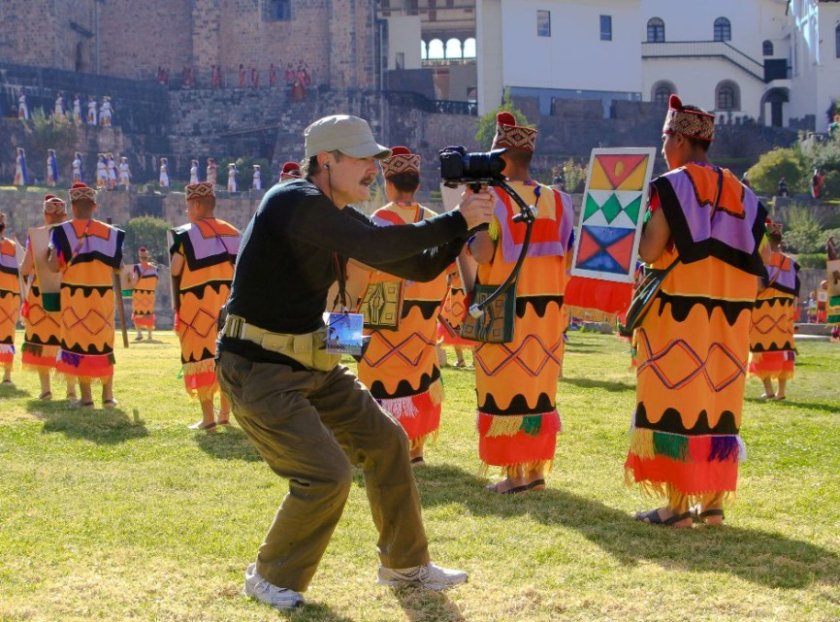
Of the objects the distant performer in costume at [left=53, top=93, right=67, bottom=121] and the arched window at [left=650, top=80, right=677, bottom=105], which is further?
the arched window at [left=650, top=80, right=677, bottom=105]

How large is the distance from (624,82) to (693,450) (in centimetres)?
5838

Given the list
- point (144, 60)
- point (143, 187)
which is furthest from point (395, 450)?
point (144, 60)

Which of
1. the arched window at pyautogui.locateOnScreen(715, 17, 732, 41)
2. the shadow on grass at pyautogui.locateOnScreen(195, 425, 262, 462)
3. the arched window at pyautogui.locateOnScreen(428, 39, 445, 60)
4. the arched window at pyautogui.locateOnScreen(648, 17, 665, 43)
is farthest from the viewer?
the arched window at pyautogui.locateOnScreen(428, 39, 445, 60)

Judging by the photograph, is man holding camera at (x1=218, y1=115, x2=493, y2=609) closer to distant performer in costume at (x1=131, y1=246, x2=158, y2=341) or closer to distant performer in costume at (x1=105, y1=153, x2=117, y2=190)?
distant performer in costume at (x1=131, y1=246, x2=158, y2=341)

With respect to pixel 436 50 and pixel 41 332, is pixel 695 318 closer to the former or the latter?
pixel 41 332

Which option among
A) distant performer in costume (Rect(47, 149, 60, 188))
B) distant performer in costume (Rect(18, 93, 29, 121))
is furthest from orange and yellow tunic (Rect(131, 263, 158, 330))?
distant performer in costume (Rect(18, 93, 29, 121))

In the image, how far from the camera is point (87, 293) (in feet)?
38.6

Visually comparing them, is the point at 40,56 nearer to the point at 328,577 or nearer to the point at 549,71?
the point at 549,71

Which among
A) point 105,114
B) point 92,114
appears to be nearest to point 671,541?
point 92,114

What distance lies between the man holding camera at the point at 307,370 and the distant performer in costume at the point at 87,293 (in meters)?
6.57

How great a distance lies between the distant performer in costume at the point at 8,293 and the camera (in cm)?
1427

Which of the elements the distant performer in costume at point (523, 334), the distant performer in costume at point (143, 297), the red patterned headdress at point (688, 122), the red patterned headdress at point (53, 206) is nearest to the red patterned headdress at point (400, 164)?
the distant performer in costume at point (523, 334)

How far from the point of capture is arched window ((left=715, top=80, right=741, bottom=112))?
66.0 m

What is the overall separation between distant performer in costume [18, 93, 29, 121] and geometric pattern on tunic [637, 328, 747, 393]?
49487mm
